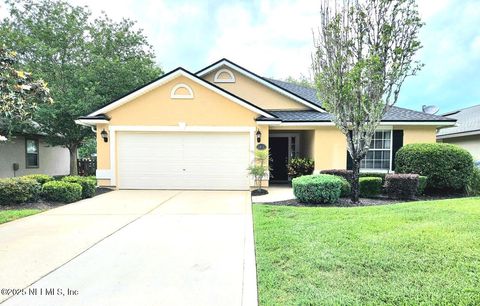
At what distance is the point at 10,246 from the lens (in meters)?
4.89

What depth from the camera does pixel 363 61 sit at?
315 inches

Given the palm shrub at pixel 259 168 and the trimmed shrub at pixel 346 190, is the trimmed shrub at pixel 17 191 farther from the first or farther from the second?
the trimmed shrub at pixel 346 190

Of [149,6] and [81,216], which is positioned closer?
[81,216]

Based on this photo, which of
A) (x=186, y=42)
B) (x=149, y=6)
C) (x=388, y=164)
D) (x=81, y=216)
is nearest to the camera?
(x=81, y=216)

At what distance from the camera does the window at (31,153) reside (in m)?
17.6

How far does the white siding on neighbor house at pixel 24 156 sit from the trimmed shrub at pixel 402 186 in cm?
1792

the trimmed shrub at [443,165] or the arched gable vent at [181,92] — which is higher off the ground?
the arched gable vent at [181,92]

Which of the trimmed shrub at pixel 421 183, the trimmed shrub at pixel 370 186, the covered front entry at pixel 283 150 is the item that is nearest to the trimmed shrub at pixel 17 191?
the covered front entry at pixel 283 150

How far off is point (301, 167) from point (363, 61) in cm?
595

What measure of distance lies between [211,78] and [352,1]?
323 inches

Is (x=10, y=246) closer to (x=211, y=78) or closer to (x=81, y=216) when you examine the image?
(x=81, y=216)

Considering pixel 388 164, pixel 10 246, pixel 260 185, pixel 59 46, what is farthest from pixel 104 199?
pixel 59 46

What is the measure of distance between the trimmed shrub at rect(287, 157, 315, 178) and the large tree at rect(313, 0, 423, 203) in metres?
4.03

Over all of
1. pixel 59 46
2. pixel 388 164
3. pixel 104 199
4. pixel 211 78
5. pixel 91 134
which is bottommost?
pixel 104 199
